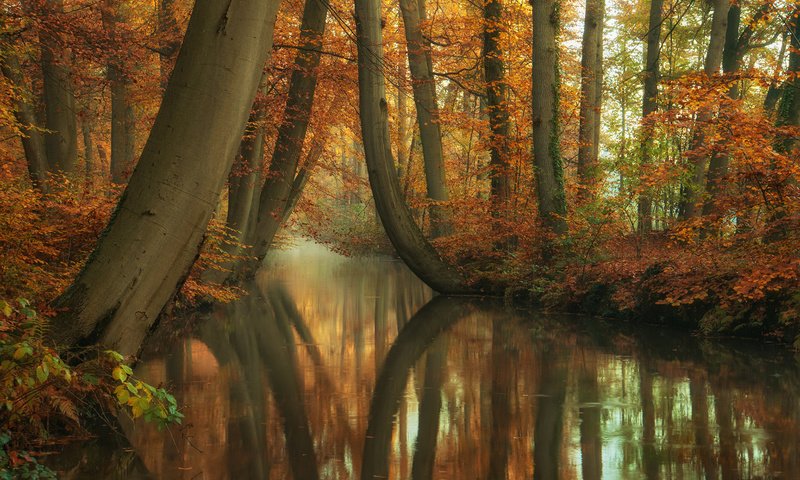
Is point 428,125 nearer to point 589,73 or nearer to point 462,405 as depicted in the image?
point 589,73

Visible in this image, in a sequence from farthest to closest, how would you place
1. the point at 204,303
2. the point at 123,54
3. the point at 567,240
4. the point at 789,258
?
the point at 204,303
the point at 567,240
the point at 123,54
the point at 789,258

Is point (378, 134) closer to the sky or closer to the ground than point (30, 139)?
closer to the sky

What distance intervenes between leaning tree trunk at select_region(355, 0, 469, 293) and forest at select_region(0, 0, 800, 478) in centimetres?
4

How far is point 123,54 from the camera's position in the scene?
1205 cm

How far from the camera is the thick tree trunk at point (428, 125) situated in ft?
69.5

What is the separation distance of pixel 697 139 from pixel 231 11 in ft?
36.2

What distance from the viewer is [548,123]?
16.2 metres

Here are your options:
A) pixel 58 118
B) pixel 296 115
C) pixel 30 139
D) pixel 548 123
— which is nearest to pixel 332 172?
pixel 296 115

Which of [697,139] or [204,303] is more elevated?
[697,139]

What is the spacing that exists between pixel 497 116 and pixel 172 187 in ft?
44.9

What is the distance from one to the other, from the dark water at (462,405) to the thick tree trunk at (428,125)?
8175 millimetres

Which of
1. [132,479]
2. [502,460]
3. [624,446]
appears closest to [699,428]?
[624,446]

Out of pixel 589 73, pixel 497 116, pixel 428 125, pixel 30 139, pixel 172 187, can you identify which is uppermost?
pixel 589 73

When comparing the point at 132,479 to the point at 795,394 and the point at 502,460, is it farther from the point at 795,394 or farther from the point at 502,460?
the point at 795,394
